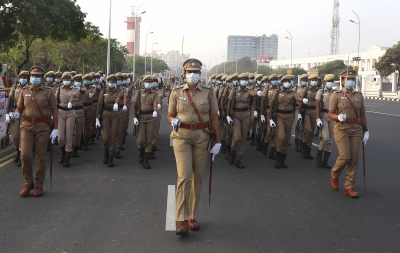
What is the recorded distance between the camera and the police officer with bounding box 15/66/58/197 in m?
7.80

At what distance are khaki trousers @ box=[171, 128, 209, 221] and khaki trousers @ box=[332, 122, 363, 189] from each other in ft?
9.70

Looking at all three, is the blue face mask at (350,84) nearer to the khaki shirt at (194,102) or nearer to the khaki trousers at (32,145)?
the khaki shirt at (194,102)

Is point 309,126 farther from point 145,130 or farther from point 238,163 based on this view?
point 145,130

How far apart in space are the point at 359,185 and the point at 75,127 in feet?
20.7

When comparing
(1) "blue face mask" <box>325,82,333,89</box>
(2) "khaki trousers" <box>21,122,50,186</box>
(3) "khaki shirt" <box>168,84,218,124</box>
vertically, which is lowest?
(2) "khaki trousers" <box>21,122,50,186</box>

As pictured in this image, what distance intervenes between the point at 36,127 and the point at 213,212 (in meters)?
3.07

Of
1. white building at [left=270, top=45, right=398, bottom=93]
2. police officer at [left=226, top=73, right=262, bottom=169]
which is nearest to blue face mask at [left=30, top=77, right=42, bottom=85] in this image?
police officer at [left=226, top=73, right=262, bottom=169]

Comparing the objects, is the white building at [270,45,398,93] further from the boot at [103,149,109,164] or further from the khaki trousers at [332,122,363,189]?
the khaki trousers at [332,122,363,189]

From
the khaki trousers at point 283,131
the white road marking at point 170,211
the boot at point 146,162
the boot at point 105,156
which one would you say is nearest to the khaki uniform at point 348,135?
the khaki trousers at point 283,131

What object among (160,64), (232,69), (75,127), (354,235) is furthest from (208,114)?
(232,69)

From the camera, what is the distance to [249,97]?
11117 mm

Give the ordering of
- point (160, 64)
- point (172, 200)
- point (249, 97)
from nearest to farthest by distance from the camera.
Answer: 1. point (172, 200)
2. point (249, 97)
3. point (160, 64)

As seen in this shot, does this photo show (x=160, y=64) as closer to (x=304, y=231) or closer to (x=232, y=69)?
(x=232, y=69)

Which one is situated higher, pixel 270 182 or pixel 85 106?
pixel 85 106
